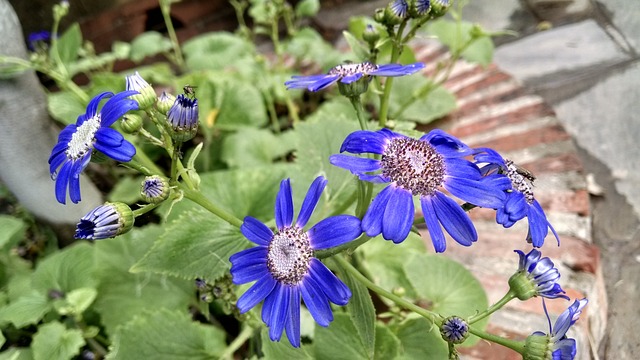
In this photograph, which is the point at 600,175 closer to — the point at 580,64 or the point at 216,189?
the point at 580,64

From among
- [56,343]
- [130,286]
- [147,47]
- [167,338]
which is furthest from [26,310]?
[147,47]

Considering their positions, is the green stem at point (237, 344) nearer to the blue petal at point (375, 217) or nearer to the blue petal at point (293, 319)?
the blue petal at point (293, 319)

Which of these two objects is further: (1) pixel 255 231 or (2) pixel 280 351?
(2) pixel 280 351

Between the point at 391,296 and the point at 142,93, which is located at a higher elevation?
the point at 142,93

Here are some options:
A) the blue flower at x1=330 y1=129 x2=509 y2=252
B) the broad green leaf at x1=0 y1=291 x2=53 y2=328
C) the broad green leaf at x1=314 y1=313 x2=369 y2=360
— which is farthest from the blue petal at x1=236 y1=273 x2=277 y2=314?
the broad green leaf at x1=0 y1=291 x2=53 y2=328

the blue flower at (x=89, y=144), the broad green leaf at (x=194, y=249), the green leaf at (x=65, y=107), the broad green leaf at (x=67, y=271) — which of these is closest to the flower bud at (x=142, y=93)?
the blue flower at (x=89, y=144)

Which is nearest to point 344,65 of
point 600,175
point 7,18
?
point 7,18

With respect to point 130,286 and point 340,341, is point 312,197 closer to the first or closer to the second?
point 340,341
